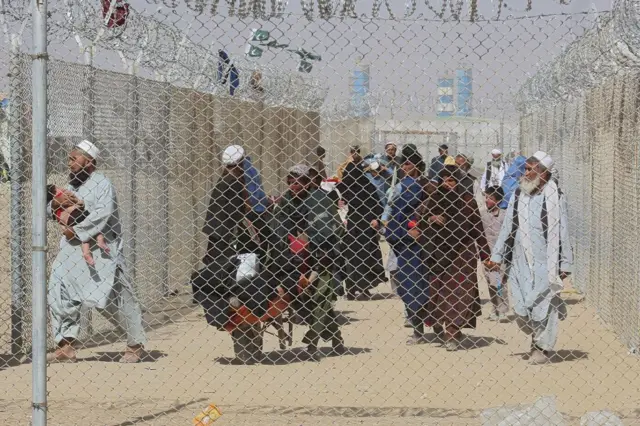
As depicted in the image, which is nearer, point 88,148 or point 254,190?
point 88,148

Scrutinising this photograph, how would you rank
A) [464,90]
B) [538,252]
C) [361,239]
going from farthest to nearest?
1. [361,239]
2. [538,252]
3. [464,90]

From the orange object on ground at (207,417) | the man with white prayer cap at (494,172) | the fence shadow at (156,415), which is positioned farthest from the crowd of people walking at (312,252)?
the man with white prayer cap at (494,172)

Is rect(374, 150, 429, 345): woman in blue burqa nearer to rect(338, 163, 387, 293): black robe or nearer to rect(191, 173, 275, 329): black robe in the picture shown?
rect(191, 173, 275, 329): black robe

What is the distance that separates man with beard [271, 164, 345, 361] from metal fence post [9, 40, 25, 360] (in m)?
1.74

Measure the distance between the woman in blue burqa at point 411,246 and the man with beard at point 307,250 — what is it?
3.54 feet

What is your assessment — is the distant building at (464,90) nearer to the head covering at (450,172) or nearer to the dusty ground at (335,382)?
the dusty ground at (335,382)

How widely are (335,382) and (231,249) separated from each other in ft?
3.71

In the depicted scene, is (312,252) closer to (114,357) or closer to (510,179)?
(114,357)

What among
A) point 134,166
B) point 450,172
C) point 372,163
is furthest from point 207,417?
point 372,163

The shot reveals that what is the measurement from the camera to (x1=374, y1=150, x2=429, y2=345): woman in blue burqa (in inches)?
401

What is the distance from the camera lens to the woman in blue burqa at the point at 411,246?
10.2m

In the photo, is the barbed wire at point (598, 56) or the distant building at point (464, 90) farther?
the barbed wire at point (598, 56)

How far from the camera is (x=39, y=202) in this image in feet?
19.1

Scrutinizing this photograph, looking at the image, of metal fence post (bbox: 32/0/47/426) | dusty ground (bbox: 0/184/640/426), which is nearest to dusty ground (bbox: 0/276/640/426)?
dusty ground (bbox: 0/184/640/426)
